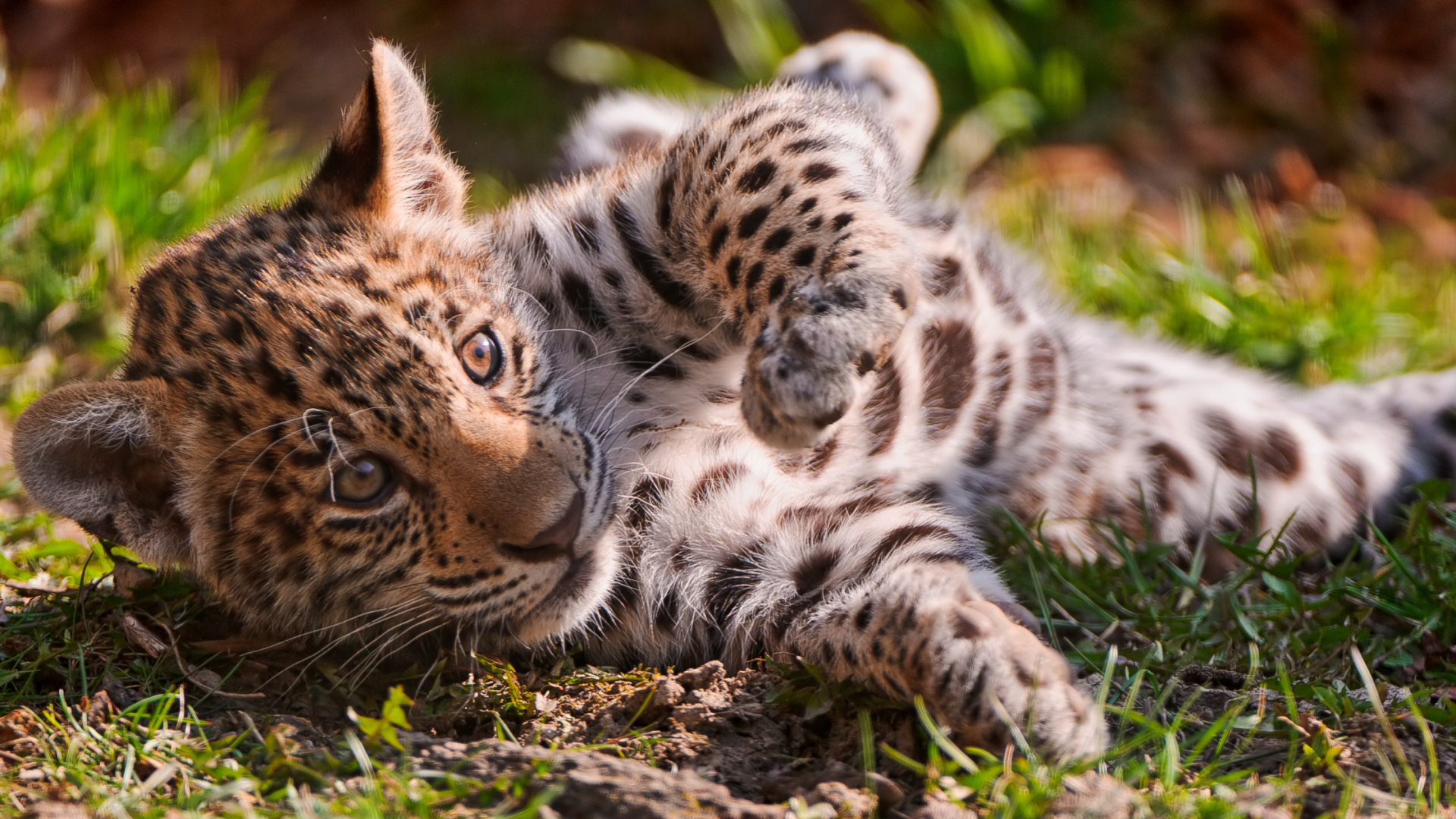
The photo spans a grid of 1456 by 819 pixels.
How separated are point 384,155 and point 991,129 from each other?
5087mm

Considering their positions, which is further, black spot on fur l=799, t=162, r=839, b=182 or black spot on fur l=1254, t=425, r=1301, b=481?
black spot on fur l=1254, t=425, r=1301, b=481

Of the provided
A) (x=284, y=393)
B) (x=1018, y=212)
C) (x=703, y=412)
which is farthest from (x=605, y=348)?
(x=1018, y=212)

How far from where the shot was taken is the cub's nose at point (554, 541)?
3068mm

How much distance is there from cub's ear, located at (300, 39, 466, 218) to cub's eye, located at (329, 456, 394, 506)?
0.81 m

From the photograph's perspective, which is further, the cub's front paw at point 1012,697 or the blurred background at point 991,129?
the blurred background at point 991,129

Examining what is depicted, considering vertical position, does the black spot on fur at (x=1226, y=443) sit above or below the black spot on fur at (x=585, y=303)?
below

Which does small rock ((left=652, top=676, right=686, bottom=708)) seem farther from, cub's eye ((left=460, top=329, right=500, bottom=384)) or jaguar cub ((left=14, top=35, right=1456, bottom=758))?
cub's eye ((left=460, top=329, right=500, bottom=384))

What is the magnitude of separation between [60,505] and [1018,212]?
498 centimetres

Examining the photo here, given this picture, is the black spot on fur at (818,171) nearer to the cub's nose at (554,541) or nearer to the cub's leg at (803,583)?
the cub's leg at (803,583)

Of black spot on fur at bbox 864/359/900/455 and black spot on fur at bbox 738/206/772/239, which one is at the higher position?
black spot on fur at bbox 738/206/772/239

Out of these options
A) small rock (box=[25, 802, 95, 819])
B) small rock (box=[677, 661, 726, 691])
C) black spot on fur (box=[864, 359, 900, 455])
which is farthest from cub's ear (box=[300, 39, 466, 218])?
small rock (box=[25, 802, 95, 819])

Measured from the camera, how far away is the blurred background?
18.1 ft

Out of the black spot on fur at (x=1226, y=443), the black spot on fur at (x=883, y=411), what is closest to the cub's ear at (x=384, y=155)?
the black spot on fur at (x=883, y=411)

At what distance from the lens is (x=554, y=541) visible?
3.09 metres
